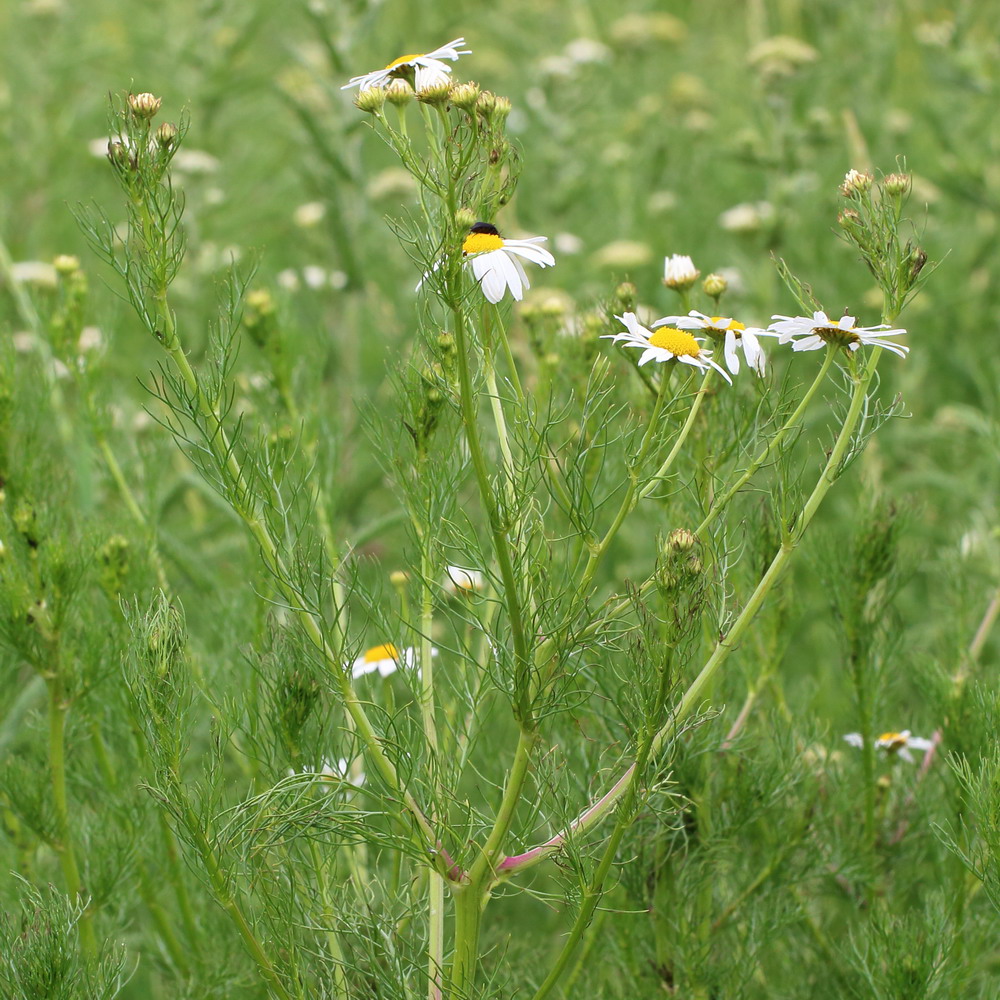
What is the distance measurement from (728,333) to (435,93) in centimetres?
39

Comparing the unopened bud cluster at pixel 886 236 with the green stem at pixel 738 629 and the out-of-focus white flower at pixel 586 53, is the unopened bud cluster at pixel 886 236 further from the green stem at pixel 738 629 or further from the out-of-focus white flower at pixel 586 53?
the out-of-focus white flower at pixel 586 53

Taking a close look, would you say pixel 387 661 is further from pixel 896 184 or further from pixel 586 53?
pixel 586 53

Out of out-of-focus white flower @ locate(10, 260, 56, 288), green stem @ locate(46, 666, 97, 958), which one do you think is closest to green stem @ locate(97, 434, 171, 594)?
green stem @ locate(46, 666, 97, 958)

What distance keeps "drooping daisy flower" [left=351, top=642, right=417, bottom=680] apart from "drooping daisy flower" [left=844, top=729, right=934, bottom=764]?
27.2 inches

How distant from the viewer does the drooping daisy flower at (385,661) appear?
1.30 meters

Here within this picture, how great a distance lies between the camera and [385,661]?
1586 mm

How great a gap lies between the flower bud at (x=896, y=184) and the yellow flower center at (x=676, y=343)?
24cm

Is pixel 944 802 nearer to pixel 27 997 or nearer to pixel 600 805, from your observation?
pixel 600 805

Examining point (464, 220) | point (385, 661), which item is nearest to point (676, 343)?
point (464, 220)

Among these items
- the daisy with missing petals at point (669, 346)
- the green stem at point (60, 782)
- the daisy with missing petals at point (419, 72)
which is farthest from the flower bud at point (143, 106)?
the green stem at point (60, 782)

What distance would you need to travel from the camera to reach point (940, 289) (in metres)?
3.80

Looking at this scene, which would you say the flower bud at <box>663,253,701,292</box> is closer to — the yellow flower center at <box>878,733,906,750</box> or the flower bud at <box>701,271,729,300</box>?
the flower bud at <box>701,271,729,300</box>

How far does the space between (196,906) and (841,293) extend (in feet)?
9.11

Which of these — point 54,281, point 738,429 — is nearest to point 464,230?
point 738,429
